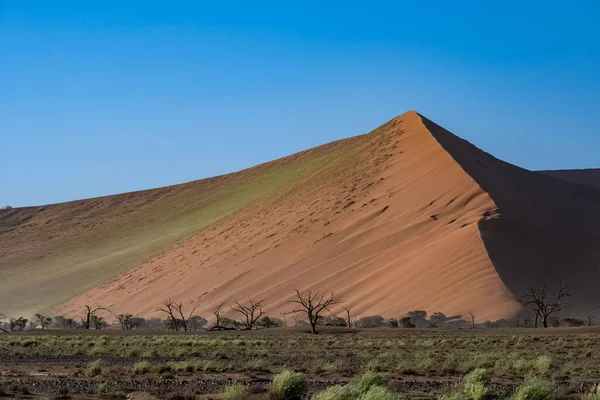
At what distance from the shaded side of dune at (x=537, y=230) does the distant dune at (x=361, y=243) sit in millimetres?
155

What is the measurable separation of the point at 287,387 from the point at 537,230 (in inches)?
2188

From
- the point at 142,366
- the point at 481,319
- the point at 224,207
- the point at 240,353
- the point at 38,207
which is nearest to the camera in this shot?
the point at 142,366

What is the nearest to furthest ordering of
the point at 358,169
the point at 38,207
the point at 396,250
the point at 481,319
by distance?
the point at 481,319 < the point at 396,250 < the point at 358,169 < the point at 38,207

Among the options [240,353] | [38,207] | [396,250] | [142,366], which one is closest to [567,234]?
[396,250]

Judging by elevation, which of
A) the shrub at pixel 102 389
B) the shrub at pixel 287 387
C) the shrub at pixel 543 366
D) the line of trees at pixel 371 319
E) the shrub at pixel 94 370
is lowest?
the line of trees at pixel 371 319

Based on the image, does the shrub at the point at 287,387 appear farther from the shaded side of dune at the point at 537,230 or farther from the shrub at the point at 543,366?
the shaded side of dune at the point at 537,230

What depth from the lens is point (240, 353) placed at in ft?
97.7

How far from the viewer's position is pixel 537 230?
6838 cm

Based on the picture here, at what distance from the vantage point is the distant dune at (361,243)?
202 feet

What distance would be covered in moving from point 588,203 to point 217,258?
33407 millimetres

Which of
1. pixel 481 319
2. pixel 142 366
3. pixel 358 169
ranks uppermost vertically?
pixel 358 169

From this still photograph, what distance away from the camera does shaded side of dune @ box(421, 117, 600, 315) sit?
200 feet

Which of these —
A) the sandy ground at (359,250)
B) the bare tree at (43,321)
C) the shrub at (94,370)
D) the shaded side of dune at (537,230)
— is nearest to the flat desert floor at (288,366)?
the shrub at (94,370)

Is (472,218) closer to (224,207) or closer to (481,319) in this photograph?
(481,319)
